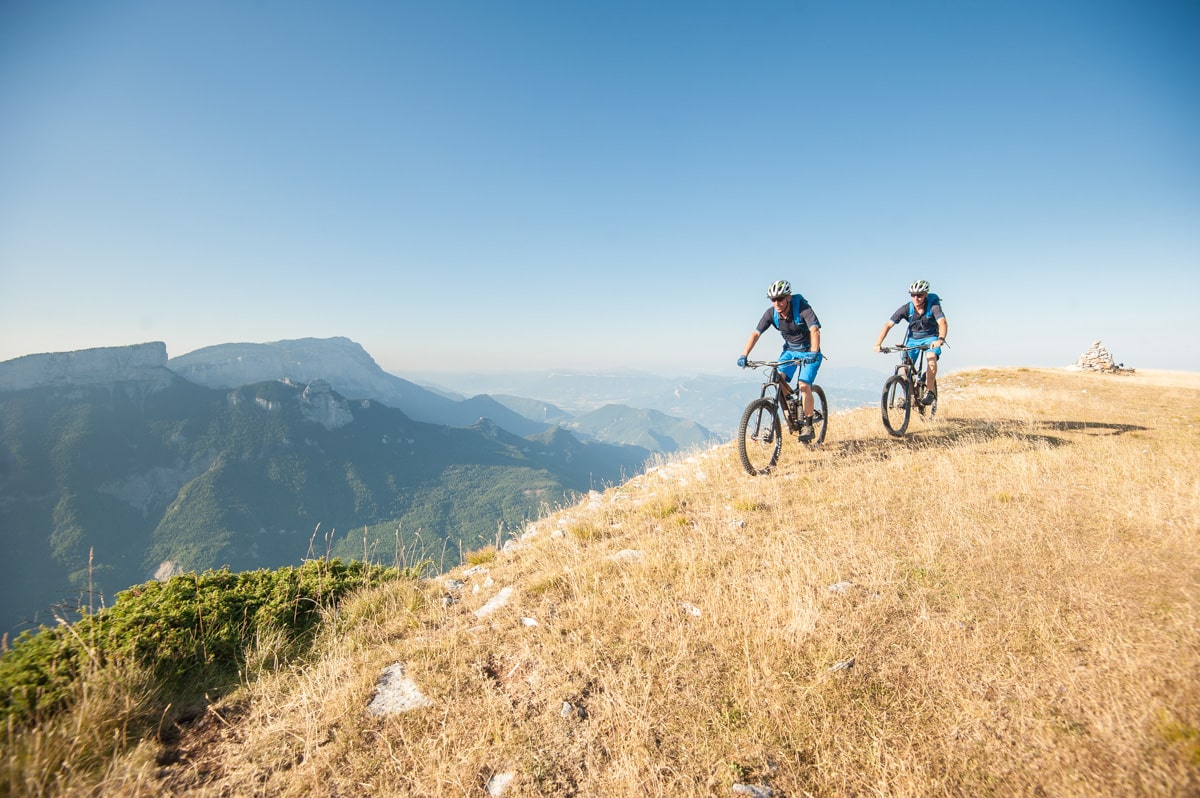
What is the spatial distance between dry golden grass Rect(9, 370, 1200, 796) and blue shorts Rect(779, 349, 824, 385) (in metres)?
3.80

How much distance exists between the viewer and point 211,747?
132 inches

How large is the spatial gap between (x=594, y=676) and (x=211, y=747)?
9.40ft

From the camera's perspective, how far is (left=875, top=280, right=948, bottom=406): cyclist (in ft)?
39.2

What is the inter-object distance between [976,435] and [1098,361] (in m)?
40.3

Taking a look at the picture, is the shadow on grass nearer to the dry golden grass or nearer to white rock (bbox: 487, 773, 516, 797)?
the dry golden grass

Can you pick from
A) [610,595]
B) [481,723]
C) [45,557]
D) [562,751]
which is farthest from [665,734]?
[45,557]

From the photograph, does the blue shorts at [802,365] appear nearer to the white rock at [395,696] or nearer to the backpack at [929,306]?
the backpack at [929,306]

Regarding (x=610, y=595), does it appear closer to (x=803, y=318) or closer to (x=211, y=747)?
(x=211, y=747)

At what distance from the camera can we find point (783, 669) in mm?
3621

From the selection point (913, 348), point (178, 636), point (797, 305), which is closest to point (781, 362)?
point (797, 305)

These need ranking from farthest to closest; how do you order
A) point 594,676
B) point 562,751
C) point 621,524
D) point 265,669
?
point 621,524 < point 265,669 < point 594,676 < point 562,751

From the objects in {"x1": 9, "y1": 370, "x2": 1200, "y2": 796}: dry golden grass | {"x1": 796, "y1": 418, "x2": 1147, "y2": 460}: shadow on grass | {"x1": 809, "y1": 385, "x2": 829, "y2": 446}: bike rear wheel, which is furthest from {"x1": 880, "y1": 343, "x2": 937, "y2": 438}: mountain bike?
{"x1": 9, "y1": 370, "x2": 1200, "y2": 796}: dry golden grass

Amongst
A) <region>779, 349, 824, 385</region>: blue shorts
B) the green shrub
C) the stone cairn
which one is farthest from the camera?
the stone cairn

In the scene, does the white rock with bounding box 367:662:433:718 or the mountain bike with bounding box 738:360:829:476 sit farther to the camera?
the mountain bike with bounding box 738:360:829:476
